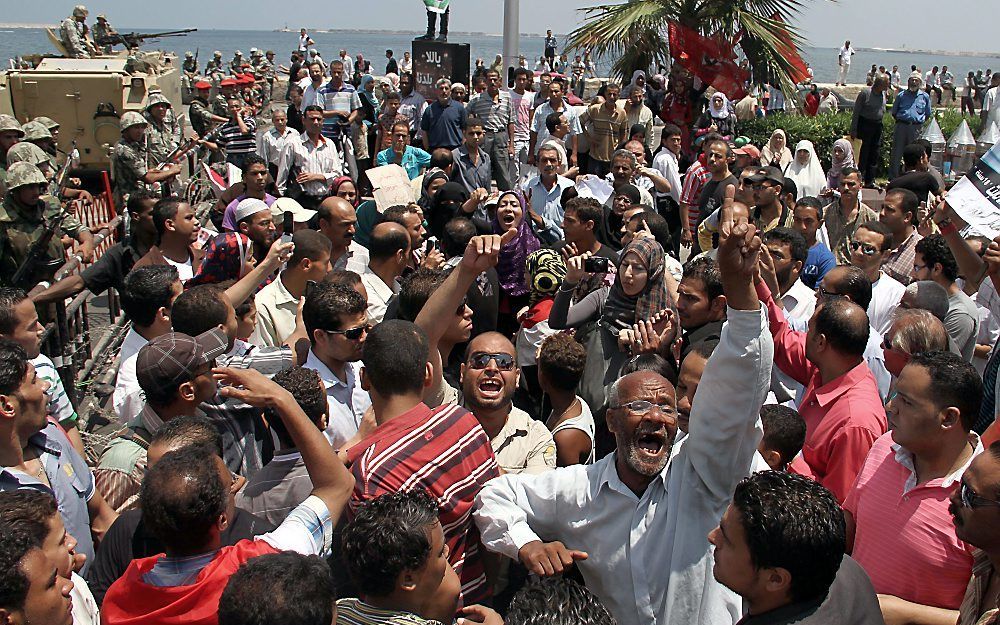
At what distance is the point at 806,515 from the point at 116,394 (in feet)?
11.5

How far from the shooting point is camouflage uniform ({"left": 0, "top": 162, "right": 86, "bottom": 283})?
7.52m

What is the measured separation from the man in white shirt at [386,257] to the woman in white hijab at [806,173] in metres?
5.24

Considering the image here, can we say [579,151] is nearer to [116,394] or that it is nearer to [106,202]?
[106,202]

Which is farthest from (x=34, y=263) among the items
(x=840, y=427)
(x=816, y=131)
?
(x=816, y=131)

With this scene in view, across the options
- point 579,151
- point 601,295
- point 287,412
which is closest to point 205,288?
point 287,412

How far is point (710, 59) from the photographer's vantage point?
15.0 metres

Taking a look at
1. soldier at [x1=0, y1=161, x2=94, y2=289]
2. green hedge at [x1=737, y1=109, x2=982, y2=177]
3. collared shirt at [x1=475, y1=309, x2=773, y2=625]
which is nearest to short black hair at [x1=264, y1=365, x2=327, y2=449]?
collared shirt at [x1=475, y1=309, x2=773, y2=625]

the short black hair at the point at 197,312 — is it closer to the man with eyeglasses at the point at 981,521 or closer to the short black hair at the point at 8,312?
the short black hair at the point at 8,312

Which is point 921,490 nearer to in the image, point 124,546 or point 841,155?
point 124,546

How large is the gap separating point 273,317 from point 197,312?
98 cm

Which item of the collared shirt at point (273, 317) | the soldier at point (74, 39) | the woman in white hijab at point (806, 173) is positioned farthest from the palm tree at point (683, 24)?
the collared shirt at point (273, 317)

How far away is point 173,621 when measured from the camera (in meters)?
2.61

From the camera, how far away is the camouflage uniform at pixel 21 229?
7.52 metres

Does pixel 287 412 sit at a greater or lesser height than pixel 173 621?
greater
